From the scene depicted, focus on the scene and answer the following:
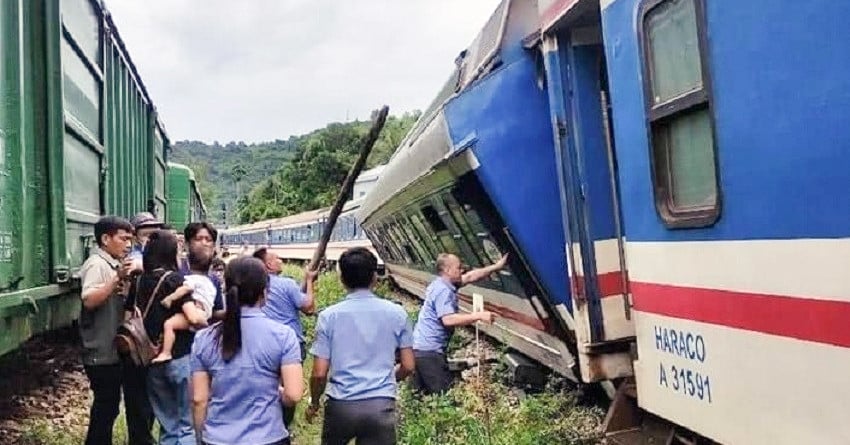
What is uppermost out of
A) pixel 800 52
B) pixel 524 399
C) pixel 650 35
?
pixel 650 35

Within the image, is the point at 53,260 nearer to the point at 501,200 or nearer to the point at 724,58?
the point at 501,200

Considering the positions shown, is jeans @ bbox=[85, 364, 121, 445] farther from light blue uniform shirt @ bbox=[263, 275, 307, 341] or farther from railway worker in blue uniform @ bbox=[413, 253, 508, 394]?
railway worker in blue uniform @ bbox=[413, 253, 508, 394]

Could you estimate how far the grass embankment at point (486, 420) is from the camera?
5973mm

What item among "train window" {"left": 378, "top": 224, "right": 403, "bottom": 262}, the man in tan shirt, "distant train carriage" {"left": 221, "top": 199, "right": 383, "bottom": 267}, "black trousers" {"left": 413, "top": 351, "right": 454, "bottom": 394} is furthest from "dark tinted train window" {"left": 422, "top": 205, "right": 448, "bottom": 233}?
"distant train carriage" {"left": 221, "top": 199, "right": 383, "bottom": 267}

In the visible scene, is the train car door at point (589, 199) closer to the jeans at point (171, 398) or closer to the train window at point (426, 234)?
the jeans at point (171, 398)

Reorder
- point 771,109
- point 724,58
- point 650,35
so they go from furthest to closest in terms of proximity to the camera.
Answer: point 650,35
point 724,58
point 771,109

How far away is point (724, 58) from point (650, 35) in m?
0.67

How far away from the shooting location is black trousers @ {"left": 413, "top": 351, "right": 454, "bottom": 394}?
641cm

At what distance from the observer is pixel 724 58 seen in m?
3.17

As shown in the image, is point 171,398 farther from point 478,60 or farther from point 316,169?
point 316,169

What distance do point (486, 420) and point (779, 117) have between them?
374 cm

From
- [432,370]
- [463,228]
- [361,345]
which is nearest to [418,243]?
[463,228]

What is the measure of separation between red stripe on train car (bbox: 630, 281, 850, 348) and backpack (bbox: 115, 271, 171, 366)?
260 centimetres

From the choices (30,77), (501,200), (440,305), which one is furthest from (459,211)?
(30,77)
